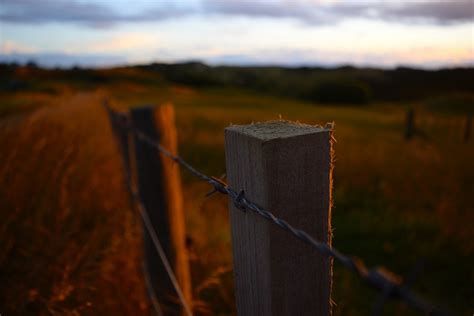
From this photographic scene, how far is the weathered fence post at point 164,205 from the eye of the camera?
2.48 metres

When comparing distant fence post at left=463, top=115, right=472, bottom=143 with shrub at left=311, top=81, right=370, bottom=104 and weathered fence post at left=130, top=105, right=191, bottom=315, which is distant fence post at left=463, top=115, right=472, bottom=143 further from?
shrub at left=311, top=81, right=370, bottom=104

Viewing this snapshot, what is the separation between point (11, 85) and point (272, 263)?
35026mm

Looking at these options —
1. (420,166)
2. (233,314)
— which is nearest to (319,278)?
(233,314)

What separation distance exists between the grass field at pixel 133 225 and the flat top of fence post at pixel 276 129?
0.13m

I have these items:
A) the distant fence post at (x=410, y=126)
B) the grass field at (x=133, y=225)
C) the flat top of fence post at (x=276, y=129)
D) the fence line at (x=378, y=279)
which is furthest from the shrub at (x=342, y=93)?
the fence line at (x=378, y=279)

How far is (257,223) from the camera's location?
0.85 metres

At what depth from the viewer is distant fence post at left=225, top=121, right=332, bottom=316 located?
2.56 feet

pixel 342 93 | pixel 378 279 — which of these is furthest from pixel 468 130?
pixel 342 93

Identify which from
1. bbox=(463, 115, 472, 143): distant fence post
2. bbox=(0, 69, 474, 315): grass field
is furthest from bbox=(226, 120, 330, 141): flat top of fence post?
bbox=(463, 115, 472, 143): distant fence post

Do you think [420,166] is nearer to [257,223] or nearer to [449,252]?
[449,252]

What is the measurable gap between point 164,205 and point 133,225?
937 millimetres

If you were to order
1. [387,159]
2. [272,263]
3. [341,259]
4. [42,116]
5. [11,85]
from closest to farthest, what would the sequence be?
[341,259], [272,263], [42,116], [387,159], [11,85]

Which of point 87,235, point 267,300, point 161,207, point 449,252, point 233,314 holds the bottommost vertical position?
point 449,252

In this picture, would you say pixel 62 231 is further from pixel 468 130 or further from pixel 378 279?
pixel 468 130
